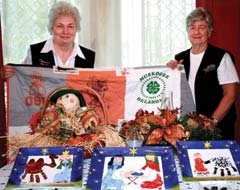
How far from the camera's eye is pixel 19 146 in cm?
140

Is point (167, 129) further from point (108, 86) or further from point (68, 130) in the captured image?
point (108, 86)

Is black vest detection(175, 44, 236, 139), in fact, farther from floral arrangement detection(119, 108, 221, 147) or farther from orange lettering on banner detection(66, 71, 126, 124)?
floral arrangement detection(119, 108, 221, 147)

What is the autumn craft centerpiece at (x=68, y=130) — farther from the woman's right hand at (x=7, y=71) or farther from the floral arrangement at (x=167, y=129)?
the woman's right hand at (x=7, y=71)

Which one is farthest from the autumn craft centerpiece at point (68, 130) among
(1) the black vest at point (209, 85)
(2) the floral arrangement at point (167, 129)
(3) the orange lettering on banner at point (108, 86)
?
(1) the black vest at point (209, 85)

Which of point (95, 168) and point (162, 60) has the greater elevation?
point (162, 60)

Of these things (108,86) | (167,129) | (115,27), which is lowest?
(167,129)

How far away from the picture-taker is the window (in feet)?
8.18

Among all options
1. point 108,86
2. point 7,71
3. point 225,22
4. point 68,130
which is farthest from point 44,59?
point 225,22

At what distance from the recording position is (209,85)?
2.07 m

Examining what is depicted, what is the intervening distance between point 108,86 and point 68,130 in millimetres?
581

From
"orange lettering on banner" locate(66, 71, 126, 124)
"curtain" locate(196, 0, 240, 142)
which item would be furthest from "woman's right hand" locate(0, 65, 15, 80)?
"curtain" locate(196, 0, 240, 142)

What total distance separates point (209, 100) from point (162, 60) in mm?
578

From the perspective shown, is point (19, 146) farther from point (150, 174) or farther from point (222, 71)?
point (222, 71)

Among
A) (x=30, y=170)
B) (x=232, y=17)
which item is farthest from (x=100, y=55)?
(x=30, y=170)
